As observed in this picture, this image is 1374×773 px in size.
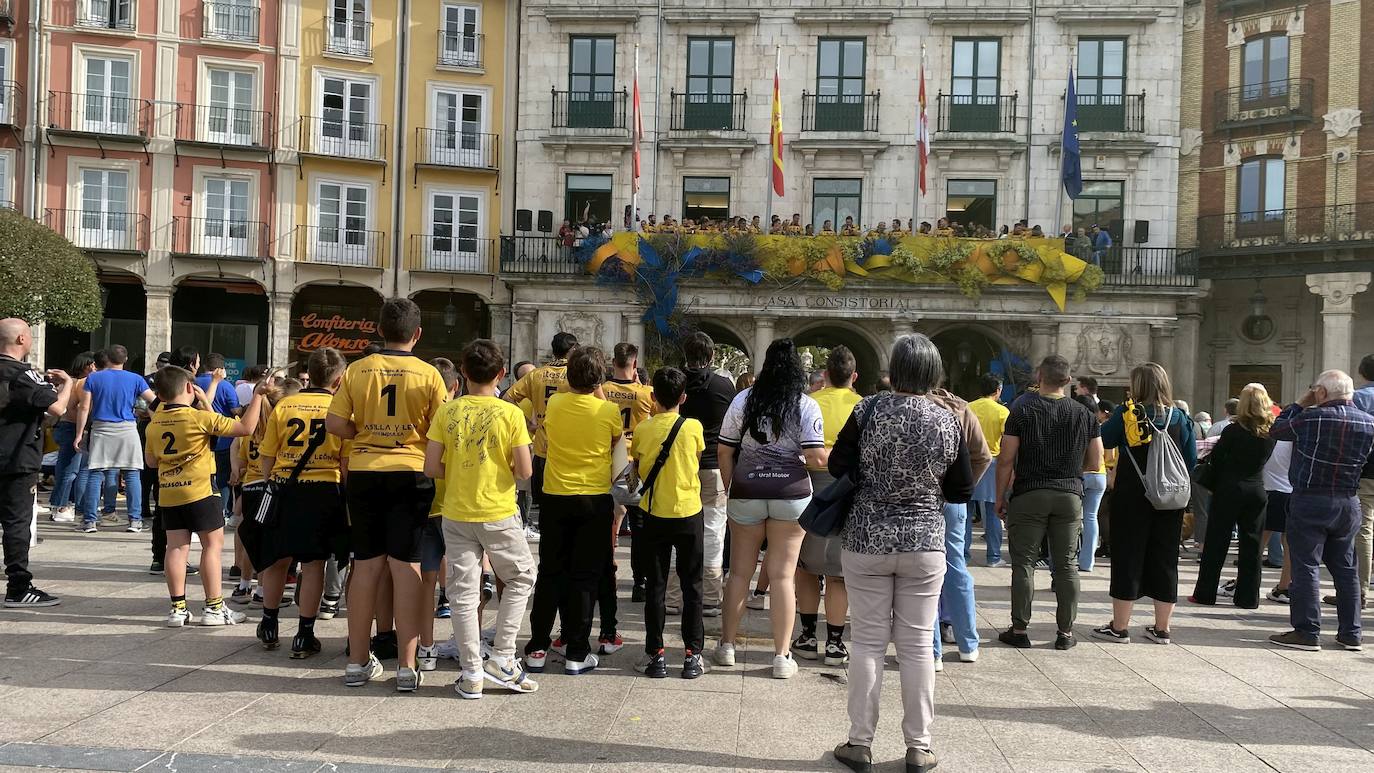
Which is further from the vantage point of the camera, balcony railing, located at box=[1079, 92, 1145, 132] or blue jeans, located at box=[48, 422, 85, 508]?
balcony railing, located at box=[1079, 92, 1145, 132]

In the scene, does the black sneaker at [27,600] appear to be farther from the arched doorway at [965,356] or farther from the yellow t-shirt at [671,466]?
the arched doorway at [965,356]

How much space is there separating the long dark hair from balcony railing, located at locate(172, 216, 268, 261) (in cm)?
2294

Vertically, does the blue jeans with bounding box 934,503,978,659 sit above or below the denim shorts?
below

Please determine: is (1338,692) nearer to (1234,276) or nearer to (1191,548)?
(1191,548)

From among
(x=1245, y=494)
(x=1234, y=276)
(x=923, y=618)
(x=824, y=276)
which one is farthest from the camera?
(x=1234, y=276)

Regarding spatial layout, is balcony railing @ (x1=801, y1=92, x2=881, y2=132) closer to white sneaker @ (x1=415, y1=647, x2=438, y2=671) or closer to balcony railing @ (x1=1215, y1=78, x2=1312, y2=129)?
balcony railing @ (x1=1215, y1=78, x2=1312, y2=129)

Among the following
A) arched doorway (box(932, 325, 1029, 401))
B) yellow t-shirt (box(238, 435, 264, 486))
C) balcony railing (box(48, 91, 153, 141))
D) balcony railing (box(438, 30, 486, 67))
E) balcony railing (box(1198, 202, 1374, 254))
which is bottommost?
yellow t-shirt (box(238, 435, 264, 486))

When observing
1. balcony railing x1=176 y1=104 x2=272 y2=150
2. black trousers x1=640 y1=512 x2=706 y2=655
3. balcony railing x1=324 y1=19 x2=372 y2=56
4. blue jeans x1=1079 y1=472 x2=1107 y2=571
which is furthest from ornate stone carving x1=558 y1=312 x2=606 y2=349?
black trousers x1=640 y1=512 x2=706 y2=655

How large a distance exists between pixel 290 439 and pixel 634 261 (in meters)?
17.7

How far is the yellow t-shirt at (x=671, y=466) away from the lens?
5.80 m

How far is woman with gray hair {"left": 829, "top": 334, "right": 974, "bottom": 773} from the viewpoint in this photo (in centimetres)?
439

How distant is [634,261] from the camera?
919 inches

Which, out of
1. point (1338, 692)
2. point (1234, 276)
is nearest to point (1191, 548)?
point (1338, 692)

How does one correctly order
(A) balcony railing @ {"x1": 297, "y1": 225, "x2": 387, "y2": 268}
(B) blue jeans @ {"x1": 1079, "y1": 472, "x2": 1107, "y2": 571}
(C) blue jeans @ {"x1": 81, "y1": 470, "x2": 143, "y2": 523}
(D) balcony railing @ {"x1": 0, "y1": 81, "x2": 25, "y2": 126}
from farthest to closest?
(A) balcony railing @ {"x1": 297, "y1": 225, "x2": 387, "y2": 268} → (D) balcony railing @ {"x1": 0, "y1": 81, "x2": 25, "y2": 126} → (C) blue jeans @ {"x1": 81, "y1": 470, "x2": 143, "y2": 523} → (B) blue jeans @ {"x1": 1079, "y1": 472, "x2": 1107, "y2": 571}
